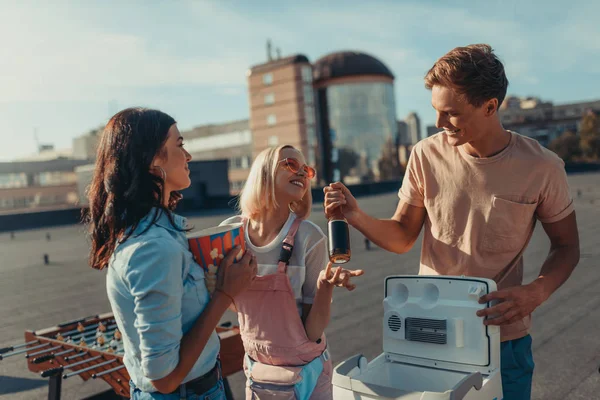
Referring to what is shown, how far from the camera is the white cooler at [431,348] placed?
5.95 feet

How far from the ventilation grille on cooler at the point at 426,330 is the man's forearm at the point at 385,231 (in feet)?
1.31

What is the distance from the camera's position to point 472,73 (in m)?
1.99

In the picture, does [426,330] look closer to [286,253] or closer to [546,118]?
[286,253]

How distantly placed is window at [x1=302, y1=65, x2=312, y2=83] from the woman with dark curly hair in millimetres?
56021

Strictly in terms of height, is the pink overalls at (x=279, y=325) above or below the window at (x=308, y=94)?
below

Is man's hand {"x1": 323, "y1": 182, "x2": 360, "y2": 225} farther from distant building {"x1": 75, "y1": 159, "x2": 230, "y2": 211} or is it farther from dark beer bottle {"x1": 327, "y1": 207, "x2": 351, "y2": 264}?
distant building {"x1": 75, "y1": 159, "x2": 230, "y2": 211}

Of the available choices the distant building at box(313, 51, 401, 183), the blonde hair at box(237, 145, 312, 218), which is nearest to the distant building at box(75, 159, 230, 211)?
the distant building at box(313, 51, 401, 183)

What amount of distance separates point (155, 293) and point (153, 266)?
2.8 inches

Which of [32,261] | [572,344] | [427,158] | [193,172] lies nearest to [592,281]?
[572,344]

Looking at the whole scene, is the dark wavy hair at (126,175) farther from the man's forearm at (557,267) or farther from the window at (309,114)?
the window at (309,114)

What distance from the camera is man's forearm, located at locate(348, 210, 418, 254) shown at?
7.57ft

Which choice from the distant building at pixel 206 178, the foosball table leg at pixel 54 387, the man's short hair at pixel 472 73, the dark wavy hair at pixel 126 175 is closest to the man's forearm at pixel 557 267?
the man's short hair at pixel 472 73

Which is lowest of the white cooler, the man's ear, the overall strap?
the white cooler

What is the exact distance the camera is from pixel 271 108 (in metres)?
59.3
